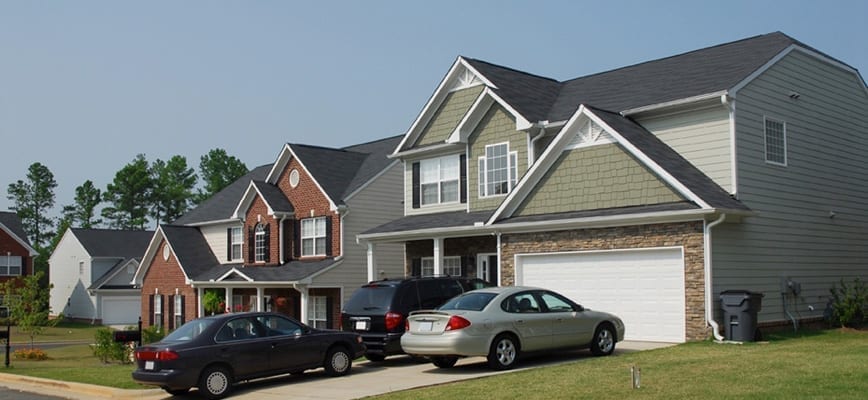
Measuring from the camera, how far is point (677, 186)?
19.9 metres

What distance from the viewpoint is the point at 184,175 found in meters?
98.5

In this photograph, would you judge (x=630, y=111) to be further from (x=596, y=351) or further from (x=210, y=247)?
(x=210, y=247)

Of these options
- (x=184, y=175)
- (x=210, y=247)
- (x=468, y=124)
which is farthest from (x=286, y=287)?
(x=184, y=175)

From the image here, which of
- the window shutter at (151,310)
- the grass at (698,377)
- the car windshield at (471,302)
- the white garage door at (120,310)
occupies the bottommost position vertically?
the white garage door at (120,310)

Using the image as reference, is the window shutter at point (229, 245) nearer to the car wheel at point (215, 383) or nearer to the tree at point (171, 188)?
the car wheel at point (215, 383)

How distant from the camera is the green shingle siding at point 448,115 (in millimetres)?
28553

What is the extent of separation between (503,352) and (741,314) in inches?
236

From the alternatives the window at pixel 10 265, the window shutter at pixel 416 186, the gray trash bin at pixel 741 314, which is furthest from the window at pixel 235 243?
the window at pixel 10 265

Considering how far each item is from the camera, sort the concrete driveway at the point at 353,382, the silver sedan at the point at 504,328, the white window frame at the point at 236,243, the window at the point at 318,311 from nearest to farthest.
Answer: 1. the concrete driveway at the point at 353,382
2. the silver sedan at the point at 504,328
3. the window at the point at 318,311
4. the white window frame at the point at 236,243

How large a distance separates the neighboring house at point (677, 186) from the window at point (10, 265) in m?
46.4

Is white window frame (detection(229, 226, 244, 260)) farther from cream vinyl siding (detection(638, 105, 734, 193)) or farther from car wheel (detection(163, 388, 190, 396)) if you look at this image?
car wheel (detection(163, 388, 190, 396))

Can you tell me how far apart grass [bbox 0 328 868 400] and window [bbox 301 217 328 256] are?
55.0ft

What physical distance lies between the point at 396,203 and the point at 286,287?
5.58 meters

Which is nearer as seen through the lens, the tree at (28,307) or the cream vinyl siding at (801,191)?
the cream vinyl siding at (801,191)
